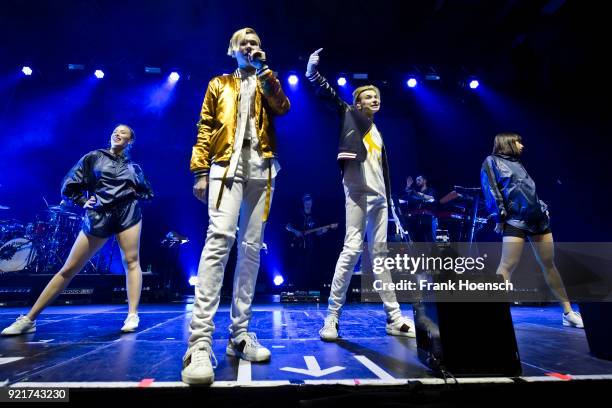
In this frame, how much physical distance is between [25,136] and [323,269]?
962 cm

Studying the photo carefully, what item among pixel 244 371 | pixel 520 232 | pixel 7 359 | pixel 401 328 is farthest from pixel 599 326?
pixel 7 359

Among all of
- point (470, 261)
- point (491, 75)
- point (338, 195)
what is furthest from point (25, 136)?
point (491, 75)

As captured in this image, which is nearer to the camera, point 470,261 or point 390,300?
point 390,300

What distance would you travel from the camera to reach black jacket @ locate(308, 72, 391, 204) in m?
2.96

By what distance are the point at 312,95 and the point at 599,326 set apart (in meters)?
8.72

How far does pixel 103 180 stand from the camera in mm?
3357

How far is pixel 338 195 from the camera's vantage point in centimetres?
1016

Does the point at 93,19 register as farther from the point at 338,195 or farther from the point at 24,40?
the point at 338,195

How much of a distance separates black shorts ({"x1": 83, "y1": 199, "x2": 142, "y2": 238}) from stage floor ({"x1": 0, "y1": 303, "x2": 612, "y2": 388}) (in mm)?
996

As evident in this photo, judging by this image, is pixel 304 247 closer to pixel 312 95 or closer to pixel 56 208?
pixel 312 95

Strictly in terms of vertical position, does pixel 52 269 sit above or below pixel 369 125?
below

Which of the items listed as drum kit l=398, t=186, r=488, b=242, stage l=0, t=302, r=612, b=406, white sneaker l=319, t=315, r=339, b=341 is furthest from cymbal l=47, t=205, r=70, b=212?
drum kit l=398, t=186, r=488, b=242

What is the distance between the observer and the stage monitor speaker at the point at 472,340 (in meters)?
1.57

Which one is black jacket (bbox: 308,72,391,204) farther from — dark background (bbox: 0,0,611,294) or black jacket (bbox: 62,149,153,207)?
dark background (bbox: 0,0,611,294)
